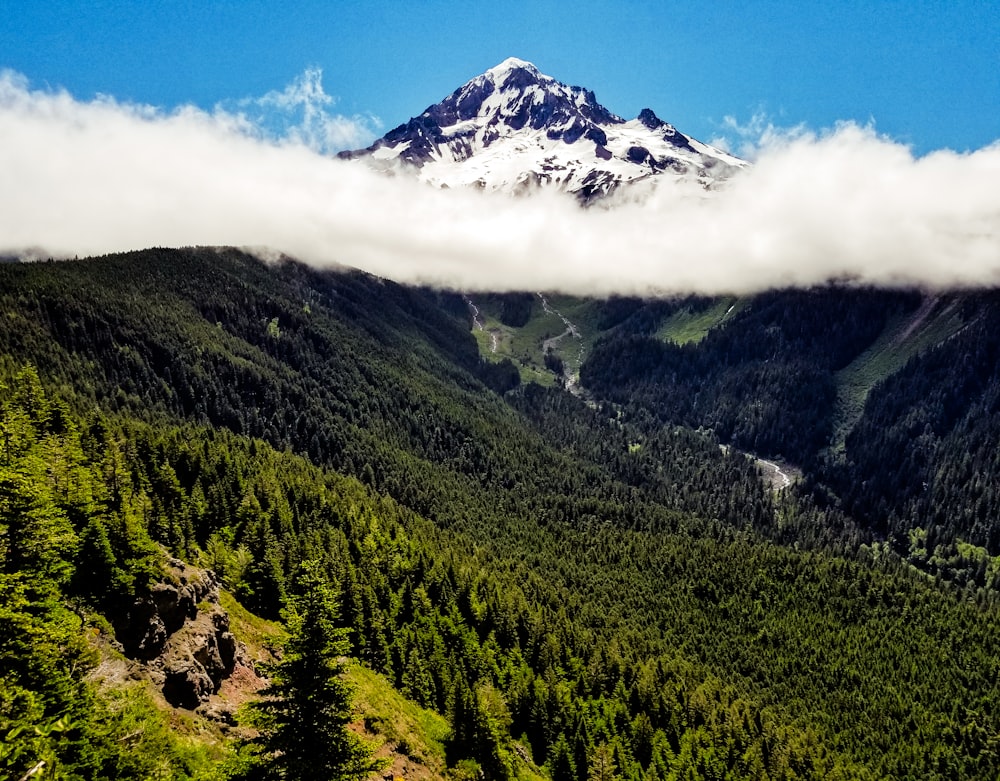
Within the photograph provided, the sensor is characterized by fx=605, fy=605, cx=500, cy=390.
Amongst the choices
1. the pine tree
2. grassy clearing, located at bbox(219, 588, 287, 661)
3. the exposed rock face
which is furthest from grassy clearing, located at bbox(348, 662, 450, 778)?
the pine tree

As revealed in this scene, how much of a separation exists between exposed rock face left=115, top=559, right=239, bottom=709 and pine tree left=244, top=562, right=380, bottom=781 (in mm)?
26231

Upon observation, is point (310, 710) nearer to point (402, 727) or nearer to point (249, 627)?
point (402, 727)

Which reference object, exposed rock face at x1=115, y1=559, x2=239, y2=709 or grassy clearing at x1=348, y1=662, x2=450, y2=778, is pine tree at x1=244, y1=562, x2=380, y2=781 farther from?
exposed rock face at x1=115, y1=559, x2=239, y2=709

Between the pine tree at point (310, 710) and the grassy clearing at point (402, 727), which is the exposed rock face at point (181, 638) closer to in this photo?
the grassy clearing at point (402, 727)

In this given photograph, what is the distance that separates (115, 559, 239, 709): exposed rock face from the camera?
5403cm

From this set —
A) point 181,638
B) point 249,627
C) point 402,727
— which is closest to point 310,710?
point 181,638

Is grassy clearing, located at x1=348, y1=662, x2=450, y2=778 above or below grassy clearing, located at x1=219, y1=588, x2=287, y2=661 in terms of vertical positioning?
below

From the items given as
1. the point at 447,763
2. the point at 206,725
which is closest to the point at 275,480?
the point at 447,763

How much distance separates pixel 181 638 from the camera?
195 ft

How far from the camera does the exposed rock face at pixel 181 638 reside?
54.0m

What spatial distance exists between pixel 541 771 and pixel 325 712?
91.1 m

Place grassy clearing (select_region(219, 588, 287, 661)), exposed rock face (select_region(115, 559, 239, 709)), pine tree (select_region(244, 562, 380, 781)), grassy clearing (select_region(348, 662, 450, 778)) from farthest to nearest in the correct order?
grassy clearing (select_region(219, 588, 287, 661))
grassy clearing (select_region(348, 662, 450, 778))
exposed rock face (select_region(115, 559, 239, 709))
pine tree (select_region(244, 562, 380, 781))

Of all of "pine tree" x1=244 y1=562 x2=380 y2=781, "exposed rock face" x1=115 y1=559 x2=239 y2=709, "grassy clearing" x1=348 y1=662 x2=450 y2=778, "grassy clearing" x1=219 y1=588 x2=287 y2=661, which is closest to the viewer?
"pine tree" x1=244 y1=562 x2=380 y2=781

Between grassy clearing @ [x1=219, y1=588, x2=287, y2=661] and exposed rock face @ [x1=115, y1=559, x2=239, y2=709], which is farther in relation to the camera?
grassy clearing @ [x1=219, y1=588, x2=287, y2=661]
